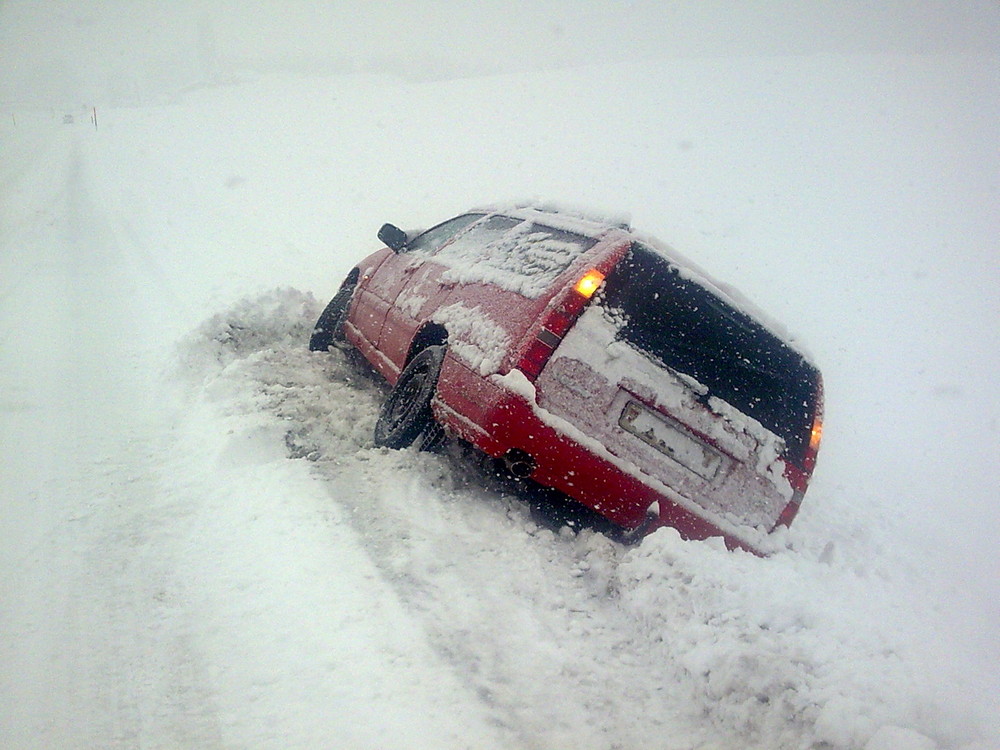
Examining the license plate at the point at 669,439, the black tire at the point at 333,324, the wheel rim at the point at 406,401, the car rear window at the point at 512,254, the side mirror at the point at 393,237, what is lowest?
the black tire at the point at 333,324

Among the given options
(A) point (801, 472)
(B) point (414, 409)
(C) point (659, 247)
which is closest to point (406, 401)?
(B) point (414, 409)

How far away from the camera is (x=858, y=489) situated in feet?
23.1

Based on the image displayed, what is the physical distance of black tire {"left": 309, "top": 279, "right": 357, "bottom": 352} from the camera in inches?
258

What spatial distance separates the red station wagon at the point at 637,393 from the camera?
128 inches

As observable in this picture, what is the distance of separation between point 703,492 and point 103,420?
386 centimetres

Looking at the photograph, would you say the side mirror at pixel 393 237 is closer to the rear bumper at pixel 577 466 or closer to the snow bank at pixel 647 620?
the snow bank at pixel 647 620

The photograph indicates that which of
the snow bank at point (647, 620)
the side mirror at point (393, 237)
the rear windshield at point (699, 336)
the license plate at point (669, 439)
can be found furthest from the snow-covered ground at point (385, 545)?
the side mirror at point (393, 237)

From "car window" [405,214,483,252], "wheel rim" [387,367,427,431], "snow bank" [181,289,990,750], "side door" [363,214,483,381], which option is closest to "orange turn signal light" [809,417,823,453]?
"snow bank" [181,289,990,750]

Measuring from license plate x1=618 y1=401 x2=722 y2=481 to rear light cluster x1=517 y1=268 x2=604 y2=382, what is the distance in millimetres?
481

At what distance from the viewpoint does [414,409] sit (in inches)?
158

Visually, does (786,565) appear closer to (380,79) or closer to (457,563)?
(457,563)

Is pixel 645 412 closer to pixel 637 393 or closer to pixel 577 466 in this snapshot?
pixel 637 393

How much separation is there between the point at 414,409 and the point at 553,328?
1.19m

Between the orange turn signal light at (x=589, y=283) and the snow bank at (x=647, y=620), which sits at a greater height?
the orange turn signal light at (x=589, y=283)
